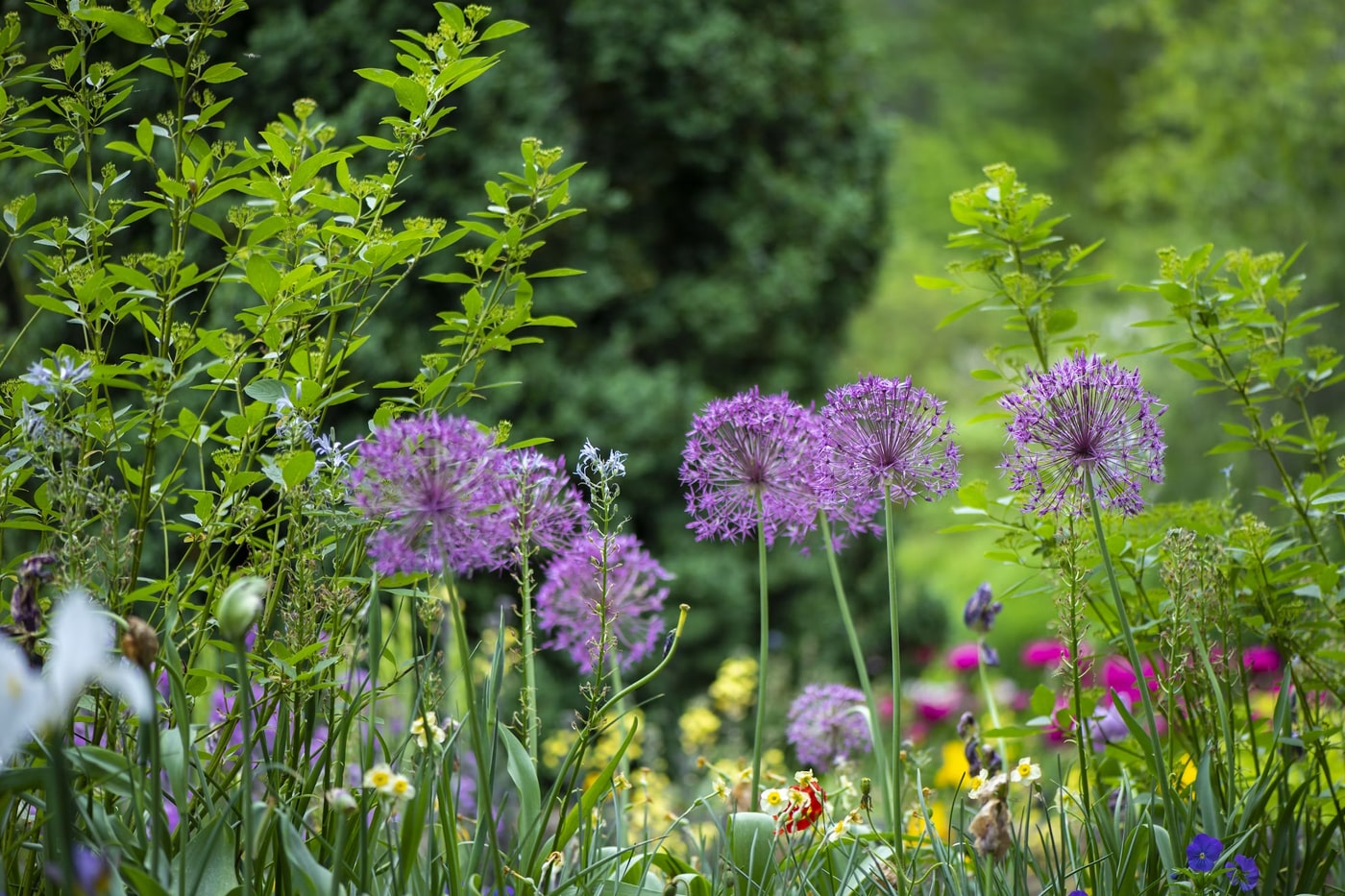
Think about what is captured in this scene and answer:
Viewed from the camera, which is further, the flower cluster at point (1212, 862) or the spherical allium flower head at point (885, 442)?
the spherical allium flower head at point (885, 442)

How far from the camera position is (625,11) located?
538cm

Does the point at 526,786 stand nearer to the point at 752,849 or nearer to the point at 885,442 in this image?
the point at 752,849

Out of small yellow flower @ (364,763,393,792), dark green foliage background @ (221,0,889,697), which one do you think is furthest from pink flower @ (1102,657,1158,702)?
dark green foliage background @ (221,0,889,697)

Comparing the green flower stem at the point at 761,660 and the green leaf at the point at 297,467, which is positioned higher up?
the green leaf at the point at 297,467

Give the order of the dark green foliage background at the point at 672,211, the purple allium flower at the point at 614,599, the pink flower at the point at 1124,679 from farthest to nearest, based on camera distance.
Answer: the dark green foliage background at the point at 672,211 → the pink flower at the point at 1124,679 → the purple allium flower at the point at 614,599

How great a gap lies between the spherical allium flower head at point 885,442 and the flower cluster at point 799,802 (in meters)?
0.48

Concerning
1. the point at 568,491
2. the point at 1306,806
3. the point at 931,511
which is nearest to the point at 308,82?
the point at 568,491

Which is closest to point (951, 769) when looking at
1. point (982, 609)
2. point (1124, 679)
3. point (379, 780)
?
point (1124, 679)

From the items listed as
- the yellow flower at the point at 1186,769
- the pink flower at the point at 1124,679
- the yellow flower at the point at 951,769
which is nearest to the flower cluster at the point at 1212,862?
the yellow flower at the point at 1186,769

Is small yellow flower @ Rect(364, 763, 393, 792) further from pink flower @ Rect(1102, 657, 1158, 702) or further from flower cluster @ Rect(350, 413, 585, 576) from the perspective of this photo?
pink flower @ Rect(1102, 657, 1158, 702)

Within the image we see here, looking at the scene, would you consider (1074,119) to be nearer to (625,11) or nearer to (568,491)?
(625,11)

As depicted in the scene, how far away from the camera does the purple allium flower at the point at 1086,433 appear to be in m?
1.60

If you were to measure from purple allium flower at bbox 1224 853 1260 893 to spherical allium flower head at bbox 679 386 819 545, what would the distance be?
0.80m

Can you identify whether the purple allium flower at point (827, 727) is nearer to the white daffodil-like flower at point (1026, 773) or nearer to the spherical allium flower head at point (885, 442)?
the white daffodil-like flower at point (1026, 773)
